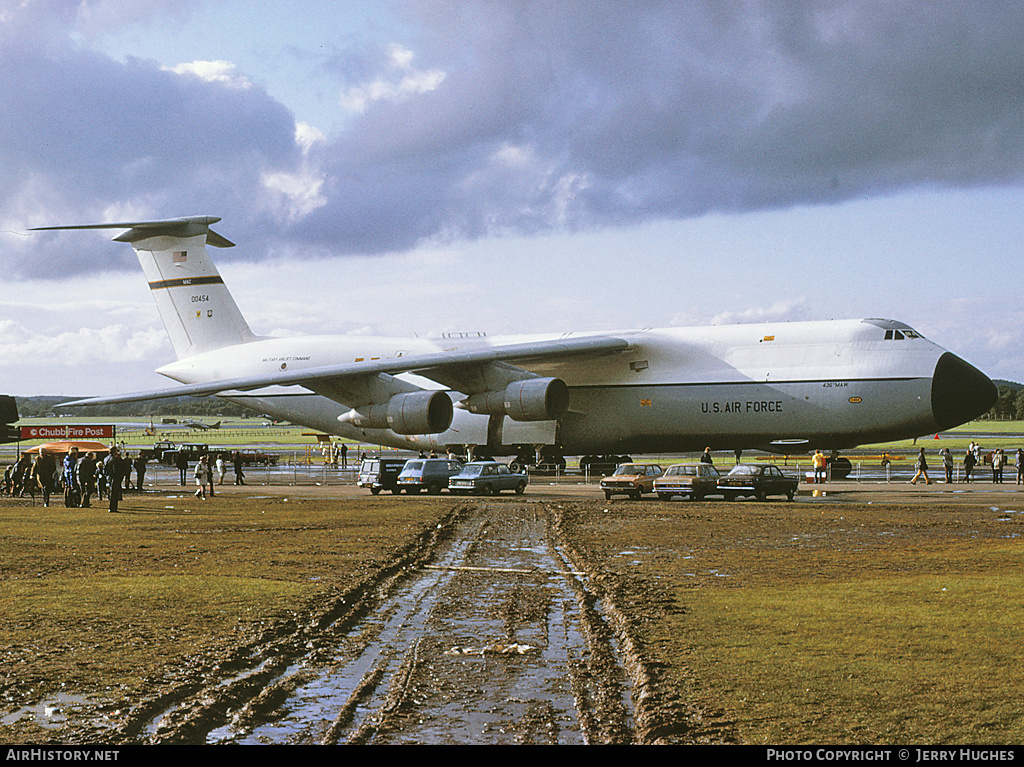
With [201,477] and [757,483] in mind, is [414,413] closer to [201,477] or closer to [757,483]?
[201,477]

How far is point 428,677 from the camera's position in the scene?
8125 millimetres

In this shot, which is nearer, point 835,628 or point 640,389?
point 835,628

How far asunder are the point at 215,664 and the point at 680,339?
28.4 m

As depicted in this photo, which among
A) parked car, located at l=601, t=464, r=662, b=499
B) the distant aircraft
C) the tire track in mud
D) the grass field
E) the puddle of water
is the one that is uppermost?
the distant aircraft

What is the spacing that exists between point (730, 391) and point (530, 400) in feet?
21.0

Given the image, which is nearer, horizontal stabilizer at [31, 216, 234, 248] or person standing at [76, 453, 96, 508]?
person standing at [76, 453, 96, 508]

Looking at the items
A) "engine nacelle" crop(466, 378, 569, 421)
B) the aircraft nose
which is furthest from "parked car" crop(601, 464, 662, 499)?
the aircraft nose

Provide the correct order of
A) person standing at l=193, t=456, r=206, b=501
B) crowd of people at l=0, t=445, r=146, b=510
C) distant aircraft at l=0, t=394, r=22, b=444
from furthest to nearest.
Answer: person standing at l=193, t=456, r=206, b=501 → crowd of people at l=0, t=445, r=146, b=510 → distant aircraft at l=0, t=394, r=22, b=444

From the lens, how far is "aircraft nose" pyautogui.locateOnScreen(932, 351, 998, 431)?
30969 mm

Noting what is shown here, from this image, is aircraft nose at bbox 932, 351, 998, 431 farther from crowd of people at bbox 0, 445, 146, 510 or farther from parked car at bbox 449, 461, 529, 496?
crowd of people at bbox 0, 445, 146, 510

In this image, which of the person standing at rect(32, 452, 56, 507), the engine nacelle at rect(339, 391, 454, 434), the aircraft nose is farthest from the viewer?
the engine nacelle at rect(339, 391, 454, 434)

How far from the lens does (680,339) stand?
116 ft

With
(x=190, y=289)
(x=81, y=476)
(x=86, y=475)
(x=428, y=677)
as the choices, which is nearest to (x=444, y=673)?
(x=428, y=677)

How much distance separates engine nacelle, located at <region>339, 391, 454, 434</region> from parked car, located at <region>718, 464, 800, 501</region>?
9.29m
